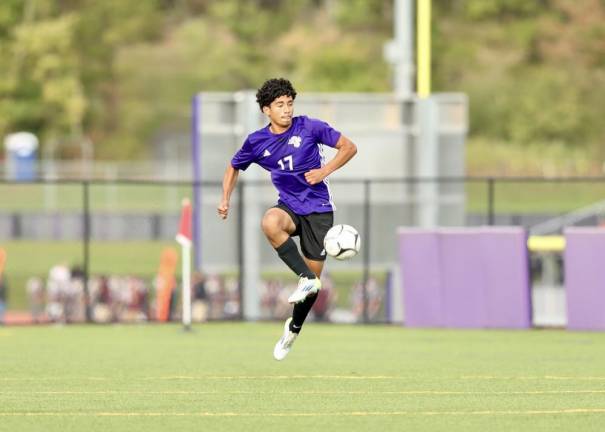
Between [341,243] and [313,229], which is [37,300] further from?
[341,243]

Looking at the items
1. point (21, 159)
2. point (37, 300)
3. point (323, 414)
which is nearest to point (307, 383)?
point (323, 414)

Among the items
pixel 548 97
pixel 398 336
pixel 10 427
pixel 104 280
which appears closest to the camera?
pixel 10 427

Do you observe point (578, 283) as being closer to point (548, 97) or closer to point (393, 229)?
point (393, 229)

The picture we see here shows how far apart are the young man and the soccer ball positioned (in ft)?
0.43

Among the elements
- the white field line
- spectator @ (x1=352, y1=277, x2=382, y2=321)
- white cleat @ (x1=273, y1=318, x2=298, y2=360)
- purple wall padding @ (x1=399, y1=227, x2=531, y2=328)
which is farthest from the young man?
spectator @ (x1=352, y1=277, x2=382, y2=321)

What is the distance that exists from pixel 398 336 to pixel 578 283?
2.60 metres

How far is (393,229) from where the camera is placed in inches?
1064

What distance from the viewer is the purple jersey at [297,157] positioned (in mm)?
14406

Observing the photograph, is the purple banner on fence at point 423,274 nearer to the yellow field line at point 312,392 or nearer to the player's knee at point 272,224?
the player's knee at point 272,224

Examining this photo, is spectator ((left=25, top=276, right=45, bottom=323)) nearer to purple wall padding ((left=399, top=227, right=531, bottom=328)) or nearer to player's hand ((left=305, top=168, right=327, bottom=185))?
purple wall padding ((left=399, top=227, right=531, bottom=328))

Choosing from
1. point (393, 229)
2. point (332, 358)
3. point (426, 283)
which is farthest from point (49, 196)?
point (332, 358)

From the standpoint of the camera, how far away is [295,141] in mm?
14406

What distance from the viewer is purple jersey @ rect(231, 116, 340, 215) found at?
14406 millimetres

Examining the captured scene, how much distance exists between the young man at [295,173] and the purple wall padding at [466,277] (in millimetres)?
8726
